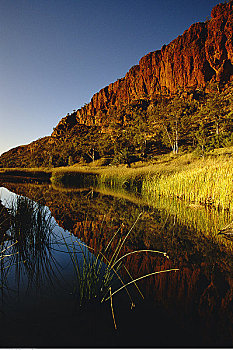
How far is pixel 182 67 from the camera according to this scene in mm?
98375

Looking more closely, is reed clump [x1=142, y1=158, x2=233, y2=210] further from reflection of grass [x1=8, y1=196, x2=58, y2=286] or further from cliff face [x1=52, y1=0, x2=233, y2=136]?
cliff face [x1=52, y1=0, x2=233, y2=136]

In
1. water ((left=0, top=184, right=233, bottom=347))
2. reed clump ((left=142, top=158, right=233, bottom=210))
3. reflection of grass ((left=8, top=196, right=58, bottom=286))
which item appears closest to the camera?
water ((left=0, top=184, right=233, bottom=347))

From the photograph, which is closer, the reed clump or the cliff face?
the reed clump

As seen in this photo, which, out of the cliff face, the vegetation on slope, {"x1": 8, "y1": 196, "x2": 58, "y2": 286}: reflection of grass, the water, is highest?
the cliff face

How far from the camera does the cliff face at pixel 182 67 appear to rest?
90.1m

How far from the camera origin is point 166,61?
10675cm

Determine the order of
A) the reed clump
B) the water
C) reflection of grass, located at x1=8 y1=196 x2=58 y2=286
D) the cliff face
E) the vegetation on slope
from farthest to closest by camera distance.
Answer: the cliff face, the vegetation on slope, the reed clump, reflection of grass, located at x1=8 y1=196 x2=58 y2=286, the water

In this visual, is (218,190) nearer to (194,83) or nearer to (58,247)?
(58,247)

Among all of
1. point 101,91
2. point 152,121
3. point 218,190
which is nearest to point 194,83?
point 152,121

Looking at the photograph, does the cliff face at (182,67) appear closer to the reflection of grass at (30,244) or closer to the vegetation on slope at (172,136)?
the vegetation on slope at (172,136)

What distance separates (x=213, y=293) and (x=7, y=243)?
3.56 meters

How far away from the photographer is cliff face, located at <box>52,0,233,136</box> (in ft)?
295

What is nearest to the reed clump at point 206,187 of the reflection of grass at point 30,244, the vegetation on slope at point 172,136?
the reflection of grass at point 30,244

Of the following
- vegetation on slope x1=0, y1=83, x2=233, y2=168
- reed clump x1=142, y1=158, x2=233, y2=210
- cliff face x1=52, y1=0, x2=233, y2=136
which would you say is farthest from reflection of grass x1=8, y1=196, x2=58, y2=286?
cliff face x1=52, y1=0, x2=233, y2=136
